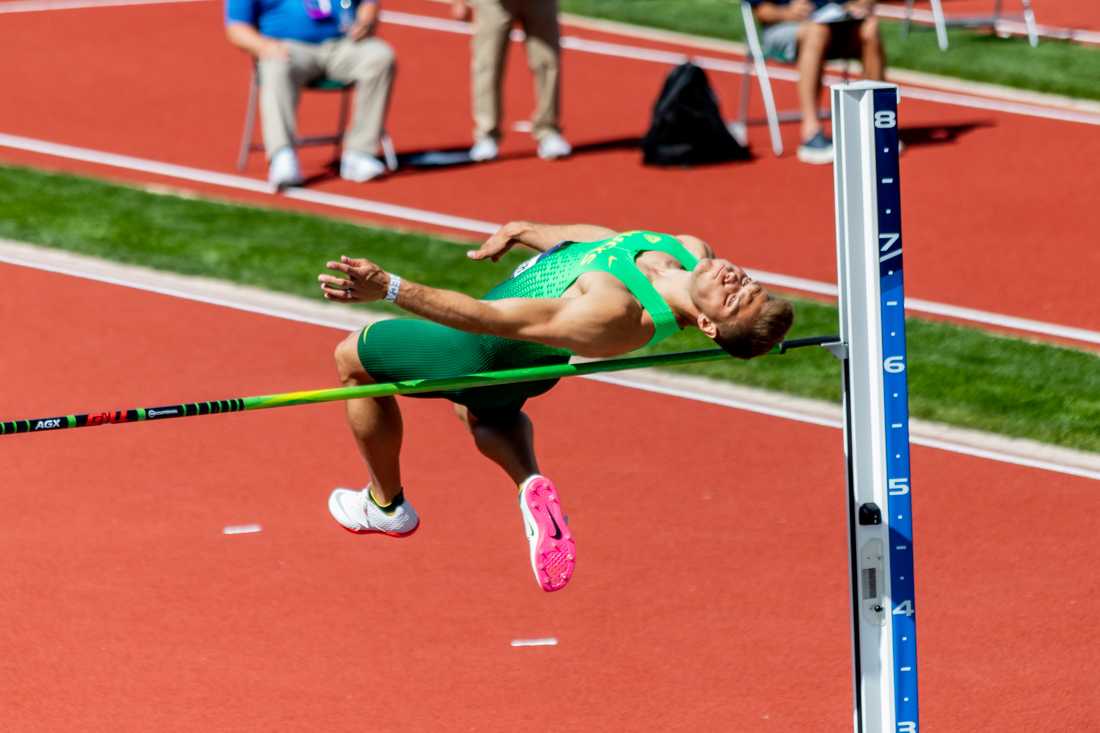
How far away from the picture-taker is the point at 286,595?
23.7 feet

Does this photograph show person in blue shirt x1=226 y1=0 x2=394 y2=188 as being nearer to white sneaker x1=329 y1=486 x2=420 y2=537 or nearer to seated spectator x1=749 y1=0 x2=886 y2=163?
seated spectator x1=749 y1=0 x2=886 y2=163

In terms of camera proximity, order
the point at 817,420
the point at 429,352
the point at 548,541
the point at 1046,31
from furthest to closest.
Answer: the point at 1046,31 < the point at 817,420 < the point at 548,541 < the point at 429,352

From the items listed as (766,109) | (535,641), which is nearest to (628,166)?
(766,109)

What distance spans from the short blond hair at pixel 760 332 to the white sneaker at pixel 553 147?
800 centimetres

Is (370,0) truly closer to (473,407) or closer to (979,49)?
(979,49)

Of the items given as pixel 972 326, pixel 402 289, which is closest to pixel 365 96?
pixel 972 326

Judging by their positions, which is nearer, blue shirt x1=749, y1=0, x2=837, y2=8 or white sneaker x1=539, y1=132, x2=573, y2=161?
blue shirt x1=749, y1=0, x2=837, y2=8

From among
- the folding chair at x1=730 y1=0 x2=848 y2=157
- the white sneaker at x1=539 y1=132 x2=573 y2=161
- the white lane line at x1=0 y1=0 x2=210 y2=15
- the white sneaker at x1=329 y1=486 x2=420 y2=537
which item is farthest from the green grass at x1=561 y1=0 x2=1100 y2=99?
the white sneaker at x1=329 y1=486 x2=420 y2=537

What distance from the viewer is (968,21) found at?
16734 mm

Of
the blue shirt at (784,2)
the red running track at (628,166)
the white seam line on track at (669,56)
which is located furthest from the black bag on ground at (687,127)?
the white seam line on track at (669,56)

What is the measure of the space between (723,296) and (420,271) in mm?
5458

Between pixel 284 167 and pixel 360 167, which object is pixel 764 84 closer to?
pixel 360 167

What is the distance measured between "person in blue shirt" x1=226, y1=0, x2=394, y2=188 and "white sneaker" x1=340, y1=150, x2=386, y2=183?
160 millimetres

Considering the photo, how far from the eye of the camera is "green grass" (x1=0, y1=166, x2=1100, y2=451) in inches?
358
